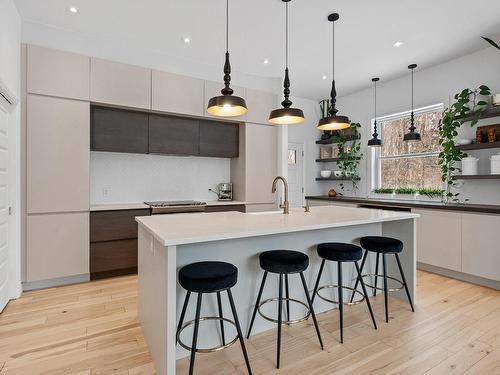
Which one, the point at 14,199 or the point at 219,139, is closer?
the point at 14,199

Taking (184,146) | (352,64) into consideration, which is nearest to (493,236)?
(352,64)

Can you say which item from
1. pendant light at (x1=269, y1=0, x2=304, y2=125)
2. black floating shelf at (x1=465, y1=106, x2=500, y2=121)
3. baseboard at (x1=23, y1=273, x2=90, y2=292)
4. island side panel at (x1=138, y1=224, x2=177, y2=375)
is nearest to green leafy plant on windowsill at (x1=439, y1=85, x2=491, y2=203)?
black floating shelf at (x1=465, y1=106, x2=500, y2=121)

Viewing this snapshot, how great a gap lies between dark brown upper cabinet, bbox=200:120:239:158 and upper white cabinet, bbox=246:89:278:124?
1.08 ft

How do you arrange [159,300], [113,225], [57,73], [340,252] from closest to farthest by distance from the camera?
[159,300]
[340,252]
[57,73]
[113,225]

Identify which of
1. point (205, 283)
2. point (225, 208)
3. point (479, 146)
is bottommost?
point (205, 283)

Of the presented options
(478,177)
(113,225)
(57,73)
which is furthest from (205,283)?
(478,177)

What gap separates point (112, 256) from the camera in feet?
11.6

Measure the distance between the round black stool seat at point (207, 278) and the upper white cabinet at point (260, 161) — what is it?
2.79 m

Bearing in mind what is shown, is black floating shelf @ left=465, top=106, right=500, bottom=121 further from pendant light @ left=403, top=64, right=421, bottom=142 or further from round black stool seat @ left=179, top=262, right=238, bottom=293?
round black stool seat @ left=179, top=262, right=238, bottom=293

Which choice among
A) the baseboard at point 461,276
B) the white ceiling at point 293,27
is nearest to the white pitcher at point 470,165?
the baseboard at point 461,276

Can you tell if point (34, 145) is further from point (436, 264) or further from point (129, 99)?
point (436, 264)

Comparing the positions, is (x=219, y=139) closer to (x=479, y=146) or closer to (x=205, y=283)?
(x=205, y=283)

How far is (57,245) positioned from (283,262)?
278 centimetres

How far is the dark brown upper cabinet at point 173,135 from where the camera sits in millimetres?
3971
